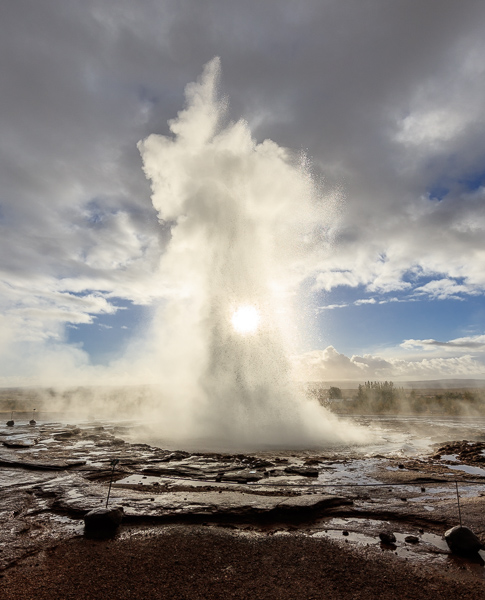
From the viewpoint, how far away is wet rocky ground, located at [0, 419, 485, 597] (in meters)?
7.78

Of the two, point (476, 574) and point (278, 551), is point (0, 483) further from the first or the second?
point (476, 574)

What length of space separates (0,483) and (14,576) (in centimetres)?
797

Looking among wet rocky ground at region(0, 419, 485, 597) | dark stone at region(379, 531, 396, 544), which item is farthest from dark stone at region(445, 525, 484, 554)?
dark stone at region(379, 531, 396, 544)

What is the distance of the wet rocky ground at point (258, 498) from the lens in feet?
25.5

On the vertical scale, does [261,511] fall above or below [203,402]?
below

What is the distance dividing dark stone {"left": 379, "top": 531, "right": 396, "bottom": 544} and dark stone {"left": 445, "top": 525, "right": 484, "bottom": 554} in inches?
42.8

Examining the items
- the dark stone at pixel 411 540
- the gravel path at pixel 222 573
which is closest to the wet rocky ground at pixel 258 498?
the dark stone at pixel 411 540

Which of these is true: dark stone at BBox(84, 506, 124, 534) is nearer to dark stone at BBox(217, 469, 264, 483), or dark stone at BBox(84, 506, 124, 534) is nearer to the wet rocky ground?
the wet rocky ground

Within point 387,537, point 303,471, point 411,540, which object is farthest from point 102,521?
point 303,471

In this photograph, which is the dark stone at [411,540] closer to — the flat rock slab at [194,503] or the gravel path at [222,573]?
the gravel path at [222,573]

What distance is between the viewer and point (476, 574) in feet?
20.8

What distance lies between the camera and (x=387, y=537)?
7.66m

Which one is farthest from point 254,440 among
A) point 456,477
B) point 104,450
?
point 456,477

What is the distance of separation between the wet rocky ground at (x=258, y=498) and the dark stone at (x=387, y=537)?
0.13ft
